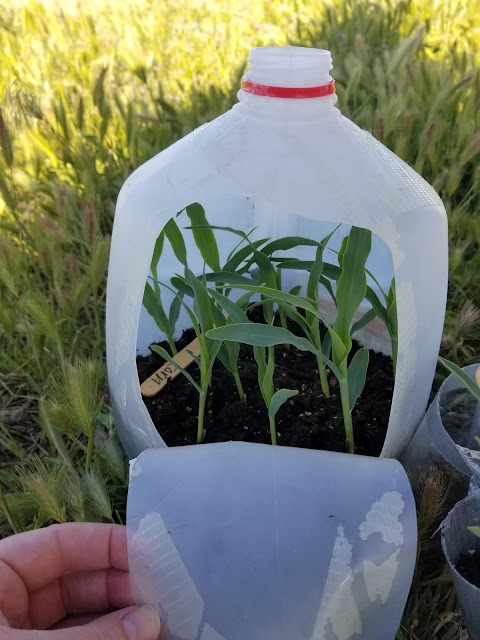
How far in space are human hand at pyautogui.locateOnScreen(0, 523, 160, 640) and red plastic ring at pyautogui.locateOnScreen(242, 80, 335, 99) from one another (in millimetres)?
543

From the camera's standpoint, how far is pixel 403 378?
0.78 metres

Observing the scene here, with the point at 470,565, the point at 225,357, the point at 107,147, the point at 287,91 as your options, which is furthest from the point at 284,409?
the point at 107,147

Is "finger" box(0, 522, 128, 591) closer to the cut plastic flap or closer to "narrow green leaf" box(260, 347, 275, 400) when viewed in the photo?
the cut plastic flap

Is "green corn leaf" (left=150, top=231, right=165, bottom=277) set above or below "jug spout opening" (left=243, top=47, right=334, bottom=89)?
below

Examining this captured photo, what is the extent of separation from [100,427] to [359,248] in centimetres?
54

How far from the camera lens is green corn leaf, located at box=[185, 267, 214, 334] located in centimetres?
79

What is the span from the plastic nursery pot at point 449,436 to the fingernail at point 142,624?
0.39 m

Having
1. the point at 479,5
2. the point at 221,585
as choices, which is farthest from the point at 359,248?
the point at 479,5

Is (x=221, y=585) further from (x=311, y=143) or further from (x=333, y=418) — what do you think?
Result: (x=311, y=143)

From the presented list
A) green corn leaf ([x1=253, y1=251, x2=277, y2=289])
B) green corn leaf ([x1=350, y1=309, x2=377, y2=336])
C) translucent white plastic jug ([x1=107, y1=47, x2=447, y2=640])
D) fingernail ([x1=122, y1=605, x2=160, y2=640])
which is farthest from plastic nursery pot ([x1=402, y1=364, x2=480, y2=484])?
fingernail ([x1=122, y1=605, x2=160, y2=640])

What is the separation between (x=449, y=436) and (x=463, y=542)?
0.13 meters

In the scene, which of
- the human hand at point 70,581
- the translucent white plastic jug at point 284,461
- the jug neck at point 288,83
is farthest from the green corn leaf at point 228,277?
the human hand at point 70,581

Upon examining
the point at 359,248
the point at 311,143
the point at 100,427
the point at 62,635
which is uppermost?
the point at 311,143

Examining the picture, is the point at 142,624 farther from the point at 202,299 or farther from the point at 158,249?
the point at 158,249
